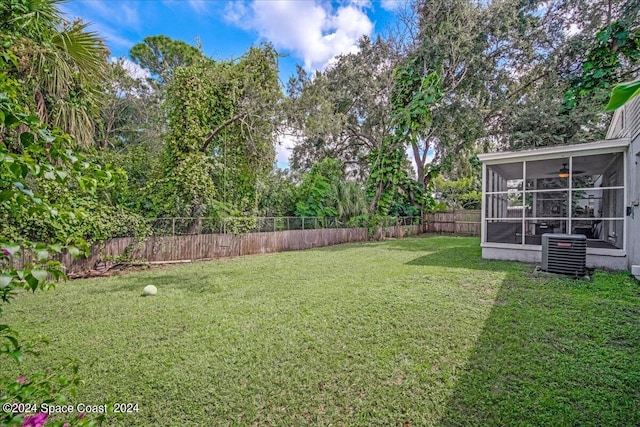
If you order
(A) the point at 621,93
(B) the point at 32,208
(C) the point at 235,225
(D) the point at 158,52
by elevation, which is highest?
(D) the point at 158,52

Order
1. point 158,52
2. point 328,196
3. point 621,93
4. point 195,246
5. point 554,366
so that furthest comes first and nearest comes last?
point 158,52 → point 328,196 → point 195,246 → point 554,366 → point 621,93

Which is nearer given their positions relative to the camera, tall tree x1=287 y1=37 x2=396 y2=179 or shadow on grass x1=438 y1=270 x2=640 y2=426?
shadow on grass x1=438 y1=270 x2=640 y2=426

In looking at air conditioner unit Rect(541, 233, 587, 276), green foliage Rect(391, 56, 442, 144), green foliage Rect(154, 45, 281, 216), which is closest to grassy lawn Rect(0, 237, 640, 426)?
air conditioner unit Rect(541, 233, 587, 276)

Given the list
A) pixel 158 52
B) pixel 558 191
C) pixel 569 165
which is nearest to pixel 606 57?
pixel 569 165

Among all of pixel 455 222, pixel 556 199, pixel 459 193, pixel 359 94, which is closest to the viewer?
pixel 556 199

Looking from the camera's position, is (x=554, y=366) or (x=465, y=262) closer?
(x=554, y=366)

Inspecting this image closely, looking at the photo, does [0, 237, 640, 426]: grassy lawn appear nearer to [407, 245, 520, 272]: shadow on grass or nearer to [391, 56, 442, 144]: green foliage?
[407, 245, 520, 272]: shadow on grass

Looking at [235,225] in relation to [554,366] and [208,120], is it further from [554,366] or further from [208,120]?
[554,366]

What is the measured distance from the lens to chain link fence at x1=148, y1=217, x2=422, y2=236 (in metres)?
7.17

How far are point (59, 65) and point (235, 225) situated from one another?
5.23 metres

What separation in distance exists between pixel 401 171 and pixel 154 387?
13.1 metres

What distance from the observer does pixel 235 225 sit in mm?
8359

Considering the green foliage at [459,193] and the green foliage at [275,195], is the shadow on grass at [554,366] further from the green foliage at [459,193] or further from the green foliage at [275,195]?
the green foliage at [459,193]

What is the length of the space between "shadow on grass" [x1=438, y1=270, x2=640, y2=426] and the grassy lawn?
0.01m
